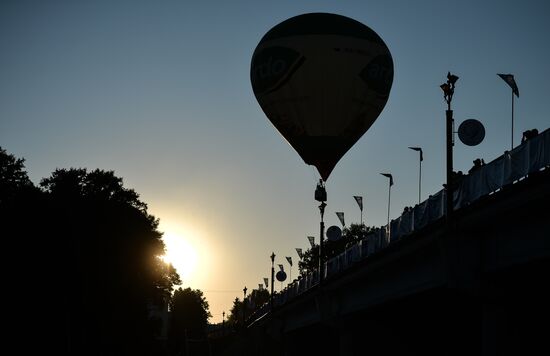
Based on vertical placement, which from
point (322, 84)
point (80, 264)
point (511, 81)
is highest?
point (322, 84)

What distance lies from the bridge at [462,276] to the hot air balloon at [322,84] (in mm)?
5036

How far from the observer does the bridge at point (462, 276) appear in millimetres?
29000

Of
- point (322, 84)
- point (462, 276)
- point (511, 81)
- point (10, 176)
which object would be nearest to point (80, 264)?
point (10, 176)

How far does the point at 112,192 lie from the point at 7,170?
1393cm

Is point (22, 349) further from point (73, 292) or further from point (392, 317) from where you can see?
point (392, 317)

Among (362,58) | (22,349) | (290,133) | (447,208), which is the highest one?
(362,58)

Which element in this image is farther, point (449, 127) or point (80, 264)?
point (80, 264)

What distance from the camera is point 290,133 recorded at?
43656 millimetres

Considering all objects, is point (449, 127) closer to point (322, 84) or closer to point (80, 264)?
point (322, 84)

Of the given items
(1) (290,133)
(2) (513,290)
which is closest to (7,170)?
(1) (290,133)

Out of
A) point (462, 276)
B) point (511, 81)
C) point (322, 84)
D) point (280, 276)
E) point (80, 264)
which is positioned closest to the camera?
point (462, 276)

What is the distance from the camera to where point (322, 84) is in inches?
1714

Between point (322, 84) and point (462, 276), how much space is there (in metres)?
13.2

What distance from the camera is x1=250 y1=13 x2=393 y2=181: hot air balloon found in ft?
142
